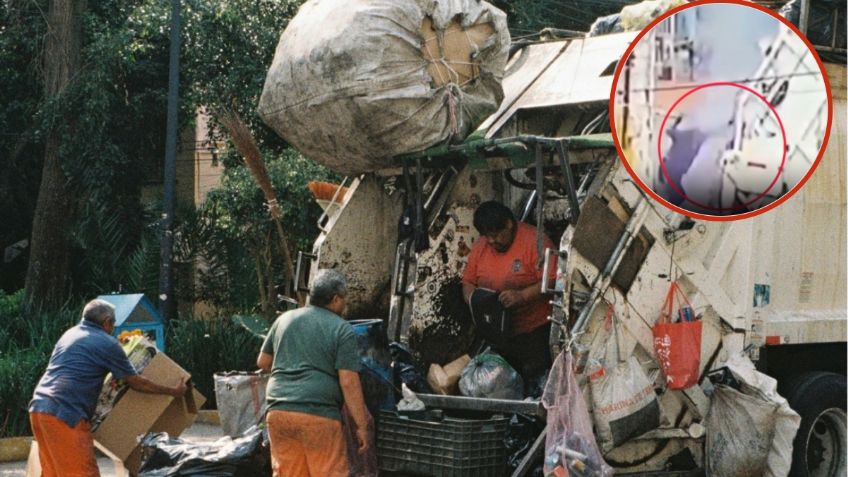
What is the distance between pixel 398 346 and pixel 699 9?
257 cm

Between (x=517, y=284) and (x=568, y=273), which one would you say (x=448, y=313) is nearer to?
(x=517, y=284)

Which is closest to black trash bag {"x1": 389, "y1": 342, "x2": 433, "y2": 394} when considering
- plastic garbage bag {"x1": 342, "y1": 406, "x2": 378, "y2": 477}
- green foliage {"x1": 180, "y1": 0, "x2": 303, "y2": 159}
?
plastic garbage bag {"x1": 342, "y1": 406, "x2": 378, "y2": 477}

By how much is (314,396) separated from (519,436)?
108 cm

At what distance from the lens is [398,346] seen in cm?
695

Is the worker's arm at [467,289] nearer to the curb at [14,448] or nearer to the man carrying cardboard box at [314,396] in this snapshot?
the man carrying cardboard box at [314,396]

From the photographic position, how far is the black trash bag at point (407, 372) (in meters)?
6.75

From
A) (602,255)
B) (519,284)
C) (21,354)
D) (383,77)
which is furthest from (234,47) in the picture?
(602,255)

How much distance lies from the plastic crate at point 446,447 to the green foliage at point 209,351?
5539mm

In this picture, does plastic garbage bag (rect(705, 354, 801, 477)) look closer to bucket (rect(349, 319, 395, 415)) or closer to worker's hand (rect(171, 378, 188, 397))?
bucket (rect(349, 319, 395, 415))

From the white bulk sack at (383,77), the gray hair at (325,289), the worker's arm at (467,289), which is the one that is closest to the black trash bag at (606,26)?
the white bulk sack at (383,77)

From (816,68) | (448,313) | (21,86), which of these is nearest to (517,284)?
(448,313)

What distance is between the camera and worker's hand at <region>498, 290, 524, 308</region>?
6785mm
